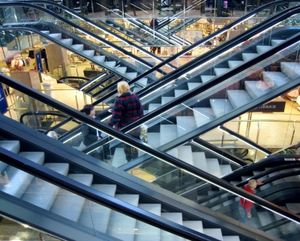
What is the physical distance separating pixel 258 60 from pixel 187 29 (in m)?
6.76

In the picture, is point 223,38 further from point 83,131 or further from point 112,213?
point 112,213

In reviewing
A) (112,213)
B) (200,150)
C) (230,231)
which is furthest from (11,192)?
(200,150)

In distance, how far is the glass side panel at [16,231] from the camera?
2.86 m

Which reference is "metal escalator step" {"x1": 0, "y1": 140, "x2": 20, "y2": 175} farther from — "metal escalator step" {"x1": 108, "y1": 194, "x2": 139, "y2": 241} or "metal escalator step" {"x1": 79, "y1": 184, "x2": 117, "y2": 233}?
"metal escalator step" {"x1": 108, "y1": 194, "x2": 139, "y2": 241}

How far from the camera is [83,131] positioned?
4.63 meters

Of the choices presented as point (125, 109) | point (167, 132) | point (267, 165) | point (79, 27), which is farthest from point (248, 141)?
point (79, 27)

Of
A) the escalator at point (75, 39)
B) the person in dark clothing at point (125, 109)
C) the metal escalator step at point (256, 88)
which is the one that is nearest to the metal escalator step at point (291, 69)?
the metal escalator step at point (256, 88)

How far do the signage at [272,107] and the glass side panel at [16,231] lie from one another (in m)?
3.71

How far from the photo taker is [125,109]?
4.83 metres

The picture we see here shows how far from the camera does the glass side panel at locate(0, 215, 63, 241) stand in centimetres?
286

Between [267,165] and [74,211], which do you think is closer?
[74,211]

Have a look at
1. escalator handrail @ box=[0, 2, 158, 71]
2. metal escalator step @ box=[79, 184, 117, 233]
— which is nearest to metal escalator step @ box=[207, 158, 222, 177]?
metal escalator step @ box=[79, 184, 117, 233]

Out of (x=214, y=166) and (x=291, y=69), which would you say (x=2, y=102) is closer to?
(x=214, y=166)

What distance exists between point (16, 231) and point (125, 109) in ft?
7.89
